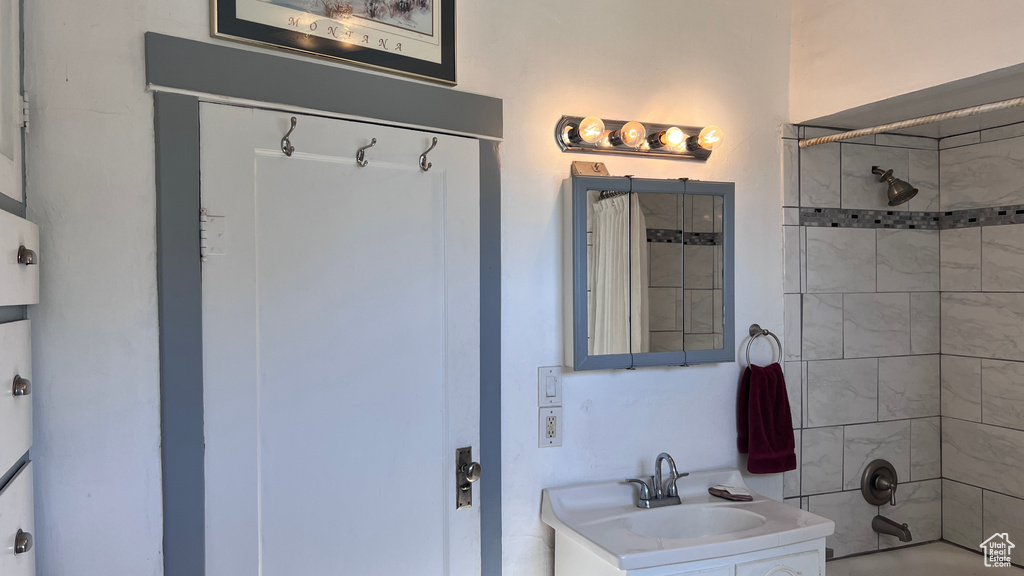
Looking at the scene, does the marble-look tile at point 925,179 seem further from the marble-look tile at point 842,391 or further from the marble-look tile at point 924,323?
the marble-look tile at point 842,391

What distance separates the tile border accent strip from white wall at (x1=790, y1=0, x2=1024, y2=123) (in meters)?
0.38

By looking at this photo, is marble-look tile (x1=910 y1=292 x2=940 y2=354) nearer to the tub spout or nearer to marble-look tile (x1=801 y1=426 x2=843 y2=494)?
marble-look tile (x1=801 y1=426 x2=843 y2=494)

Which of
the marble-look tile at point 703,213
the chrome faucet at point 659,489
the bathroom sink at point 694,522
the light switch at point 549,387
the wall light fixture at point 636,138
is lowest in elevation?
the bathroom sink at point 694,522

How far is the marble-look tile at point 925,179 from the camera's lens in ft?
8.93

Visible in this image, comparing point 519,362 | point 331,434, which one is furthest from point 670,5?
point 331,434

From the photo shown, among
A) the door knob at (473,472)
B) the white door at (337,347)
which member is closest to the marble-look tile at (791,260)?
the white door at (337,347)

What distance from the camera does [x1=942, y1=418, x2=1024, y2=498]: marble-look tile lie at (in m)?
2.50

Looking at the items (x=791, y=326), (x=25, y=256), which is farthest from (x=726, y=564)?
(x=25, y=256)

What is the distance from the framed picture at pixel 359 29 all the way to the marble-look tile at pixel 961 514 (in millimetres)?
2576

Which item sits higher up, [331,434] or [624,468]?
[331,434]

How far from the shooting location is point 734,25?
241 centimetres

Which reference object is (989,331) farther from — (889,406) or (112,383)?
(112,383)

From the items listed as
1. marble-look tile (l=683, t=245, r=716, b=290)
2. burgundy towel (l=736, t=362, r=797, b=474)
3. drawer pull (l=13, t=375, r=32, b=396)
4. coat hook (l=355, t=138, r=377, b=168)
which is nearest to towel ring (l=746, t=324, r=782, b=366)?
burgundy towel (l=736, t=362, r=797, b=474)

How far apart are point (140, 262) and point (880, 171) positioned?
258cm
